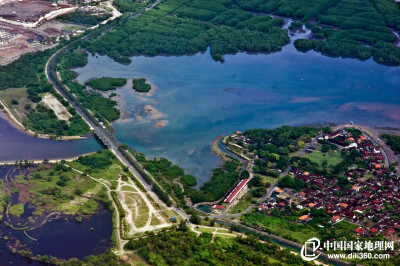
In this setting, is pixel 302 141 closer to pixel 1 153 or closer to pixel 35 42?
pixel 1 153

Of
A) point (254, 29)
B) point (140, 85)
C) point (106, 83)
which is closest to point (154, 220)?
point (140, 85)

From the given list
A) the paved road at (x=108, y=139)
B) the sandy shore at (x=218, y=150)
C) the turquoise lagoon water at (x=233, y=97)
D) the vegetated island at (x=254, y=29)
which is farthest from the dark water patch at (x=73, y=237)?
the vegetated island at (x=254, y=29)

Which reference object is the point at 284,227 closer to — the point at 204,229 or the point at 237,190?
the point at 204,229

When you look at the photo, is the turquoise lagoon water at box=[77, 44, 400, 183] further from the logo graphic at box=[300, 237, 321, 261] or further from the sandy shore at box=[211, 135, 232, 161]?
the logo graphic at box=[300, 237, 321, 261]

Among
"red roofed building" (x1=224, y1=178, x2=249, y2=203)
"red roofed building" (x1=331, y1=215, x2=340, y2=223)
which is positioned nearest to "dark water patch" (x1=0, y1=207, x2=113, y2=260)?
"red roofed building" (x1=224, y1=178, x2=249, y2=203)

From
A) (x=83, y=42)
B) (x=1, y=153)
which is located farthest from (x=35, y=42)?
(x=1, y=153)

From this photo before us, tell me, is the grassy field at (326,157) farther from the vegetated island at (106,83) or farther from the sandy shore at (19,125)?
the vegetated island at (106,83)

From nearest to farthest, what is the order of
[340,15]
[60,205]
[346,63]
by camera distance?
1. [60,205]
2. [346,63]
3. [340,15]
